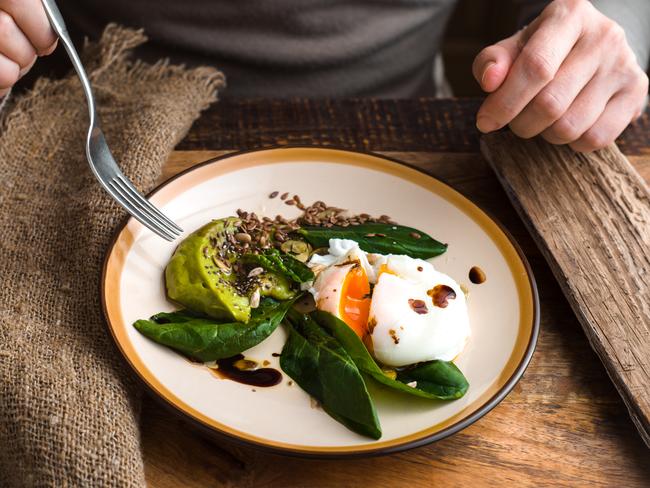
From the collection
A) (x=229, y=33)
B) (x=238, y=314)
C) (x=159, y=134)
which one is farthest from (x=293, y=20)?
(x=238, y=314)

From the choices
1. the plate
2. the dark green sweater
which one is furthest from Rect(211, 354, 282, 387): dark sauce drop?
the dark green sweater

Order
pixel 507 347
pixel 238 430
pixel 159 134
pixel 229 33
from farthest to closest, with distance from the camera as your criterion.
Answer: pixel 229 33 < pixel 159 134 < pixel 507 347 < pixel 238 430

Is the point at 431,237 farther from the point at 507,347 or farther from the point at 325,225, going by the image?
the point at 507,347

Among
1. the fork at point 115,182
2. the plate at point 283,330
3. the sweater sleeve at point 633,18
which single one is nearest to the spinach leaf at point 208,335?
the plate at point 283,330

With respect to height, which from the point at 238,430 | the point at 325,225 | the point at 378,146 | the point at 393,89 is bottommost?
the point at 393,89

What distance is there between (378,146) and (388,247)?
574 millimetres

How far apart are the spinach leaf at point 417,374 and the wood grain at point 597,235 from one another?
0.34 meters

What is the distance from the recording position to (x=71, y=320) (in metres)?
1.55

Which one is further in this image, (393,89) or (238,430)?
(393,89)

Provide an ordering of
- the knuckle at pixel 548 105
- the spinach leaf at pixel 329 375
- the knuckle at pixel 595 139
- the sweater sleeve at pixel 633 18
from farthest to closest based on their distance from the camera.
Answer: the sweater sleeve at pixel 633 18, the knuckle at pixel 595 139, the knuckle at pixel 548 105, the spinach leaf at pixel 329 375

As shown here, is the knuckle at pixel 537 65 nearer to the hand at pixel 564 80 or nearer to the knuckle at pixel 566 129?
the hand at pixel 564 80

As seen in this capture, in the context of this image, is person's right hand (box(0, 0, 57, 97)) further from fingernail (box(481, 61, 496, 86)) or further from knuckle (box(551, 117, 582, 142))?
knuckle (box(551, 117, 582, 142))

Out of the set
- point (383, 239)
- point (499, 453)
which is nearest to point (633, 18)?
point (383, 239)

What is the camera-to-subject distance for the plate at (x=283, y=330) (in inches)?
52.2
